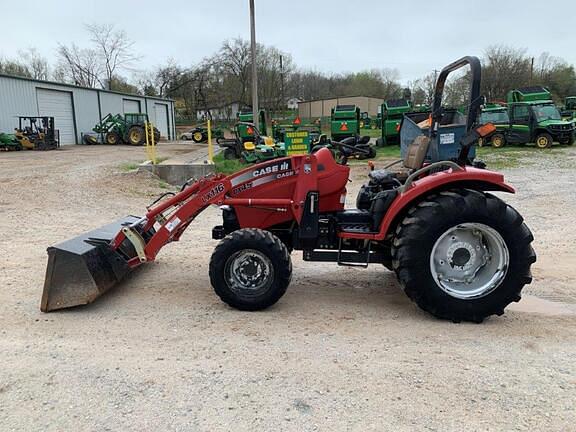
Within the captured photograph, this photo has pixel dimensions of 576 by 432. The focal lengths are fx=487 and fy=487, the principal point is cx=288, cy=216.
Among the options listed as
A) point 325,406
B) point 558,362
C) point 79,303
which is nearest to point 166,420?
point 325,406

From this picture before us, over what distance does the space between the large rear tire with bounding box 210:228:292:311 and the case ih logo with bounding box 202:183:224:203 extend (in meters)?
0.46

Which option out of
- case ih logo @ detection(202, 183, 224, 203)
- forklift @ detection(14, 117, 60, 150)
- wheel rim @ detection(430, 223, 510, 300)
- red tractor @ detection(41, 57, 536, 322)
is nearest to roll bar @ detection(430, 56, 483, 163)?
red tractor @ detection(41, 57, 536, 322)

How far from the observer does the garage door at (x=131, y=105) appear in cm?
3619

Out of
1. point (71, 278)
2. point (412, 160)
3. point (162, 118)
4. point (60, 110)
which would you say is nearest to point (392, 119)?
point (412, 160)

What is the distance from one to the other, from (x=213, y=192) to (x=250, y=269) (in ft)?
2.58

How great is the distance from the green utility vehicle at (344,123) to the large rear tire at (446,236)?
2007 cm

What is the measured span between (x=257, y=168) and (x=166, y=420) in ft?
7.80

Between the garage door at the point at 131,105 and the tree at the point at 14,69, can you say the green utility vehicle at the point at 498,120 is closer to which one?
the garage door at the point at 131,105

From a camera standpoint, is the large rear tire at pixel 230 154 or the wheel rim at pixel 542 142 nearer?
the large rear tire at pixel 230 154

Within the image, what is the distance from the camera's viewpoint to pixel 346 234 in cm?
429

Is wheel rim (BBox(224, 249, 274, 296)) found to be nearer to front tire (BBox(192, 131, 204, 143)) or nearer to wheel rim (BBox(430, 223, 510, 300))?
wheel rim (BBox(430, 223, 510, 300))

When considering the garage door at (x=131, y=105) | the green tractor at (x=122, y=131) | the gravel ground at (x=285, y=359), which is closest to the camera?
the gravel ground at (x=285, y=359)

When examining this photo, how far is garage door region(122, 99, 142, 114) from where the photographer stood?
3619 cm

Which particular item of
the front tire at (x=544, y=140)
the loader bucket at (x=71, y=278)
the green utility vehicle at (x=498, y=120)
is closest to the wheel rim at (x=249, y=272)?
the loader bucket at (x=71, y=278)
